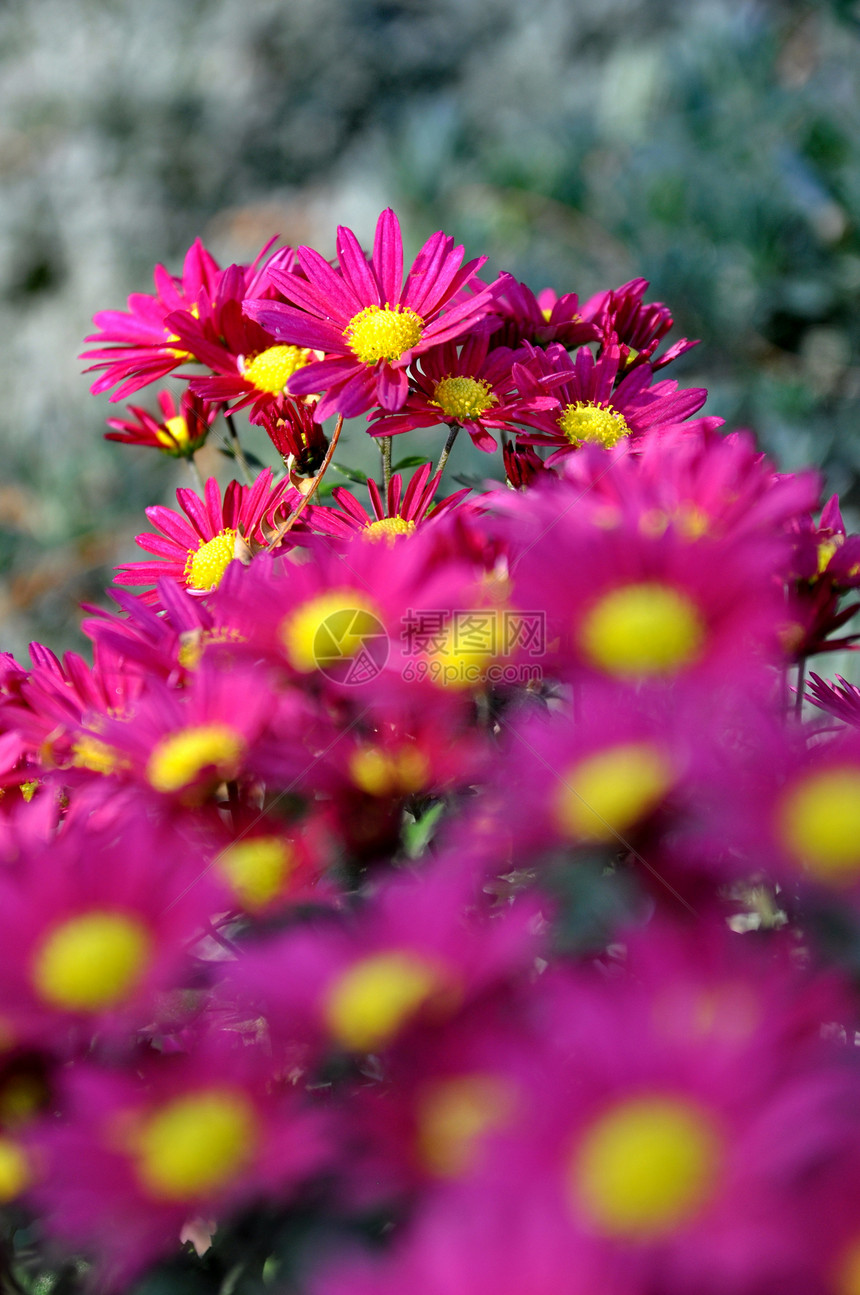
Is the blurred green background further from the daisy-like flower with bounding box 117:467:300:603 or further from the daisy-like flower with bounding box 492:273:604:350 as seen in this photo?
the daisy-like flower with bounding box 117:467:300:603

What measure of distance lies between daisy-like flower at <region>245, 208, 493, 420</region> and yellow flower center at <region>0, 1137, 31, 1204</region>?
0.34 m

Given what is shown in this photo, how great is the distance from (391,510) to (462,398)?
0.23ft

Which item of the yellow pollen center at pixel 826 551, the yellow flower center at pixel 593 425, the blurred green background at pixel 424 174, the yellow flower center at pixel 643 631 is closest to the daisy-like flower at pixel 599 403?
the yellow flower center at pixel 593 425

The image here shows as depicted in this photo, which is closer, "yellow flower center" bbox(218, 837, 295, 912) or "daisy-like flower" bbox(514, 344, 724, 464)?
"yellow flower center" bbox(218, 837, 295, 912)

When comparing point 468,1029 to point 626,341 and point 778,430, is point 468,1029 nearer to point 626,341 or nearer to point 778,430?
point 626,341

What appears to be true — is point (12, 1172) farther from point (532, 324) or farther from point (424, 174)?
point (424, 174)

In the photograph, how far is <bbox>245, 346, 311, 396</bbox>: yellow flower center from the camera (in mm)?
597

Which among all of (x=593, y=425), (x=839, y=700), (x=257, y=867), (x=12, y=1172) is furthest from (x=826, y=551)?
(x=12, y=1172)

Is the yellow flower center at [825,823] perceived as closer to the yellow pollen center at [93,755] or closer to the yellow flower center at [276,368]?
the yellow pollen center at [93,755]

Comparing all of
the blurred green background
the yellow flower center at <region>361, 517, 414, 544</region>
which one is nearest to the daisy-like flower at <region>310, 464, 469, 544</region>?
the yellow flower center at <region>361, 517, 414, 544</region>

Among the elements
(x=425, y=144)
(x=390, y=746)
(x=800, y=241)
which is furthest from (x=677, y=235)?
(x=390, y=746)

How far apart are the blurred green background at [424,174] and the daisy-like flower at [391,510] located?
1.29 metres

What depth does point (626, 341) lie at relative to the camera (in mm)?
641

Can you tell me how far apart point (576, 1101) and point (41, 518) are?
2311 millimetres
